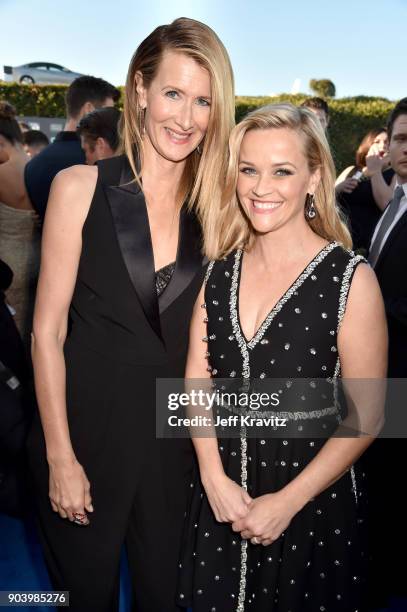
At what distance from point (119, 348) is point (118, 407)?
187 millimetres

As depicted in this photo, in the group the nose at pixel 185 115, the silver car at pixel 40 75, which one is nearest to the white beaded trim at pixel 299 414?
the nose at pixel 185 115

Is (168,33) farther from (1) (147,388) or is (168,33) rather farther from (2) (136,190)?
(1) (147,388)

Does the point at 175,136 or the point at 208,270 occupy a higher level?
the point at 175,136

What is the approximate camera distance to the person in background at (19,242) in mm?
3887

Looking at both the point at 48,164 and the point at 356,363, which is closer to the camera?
the point at 356,363

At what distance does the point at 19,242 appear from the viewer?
3.92 meters

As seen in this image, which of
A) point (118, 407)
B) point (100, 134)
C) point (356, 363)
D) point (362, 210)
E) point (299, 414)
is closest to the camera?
point (356, 363)

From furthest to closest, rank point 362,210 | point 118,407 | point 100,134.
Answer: point 362,210 < point 100,134 < point 118,407

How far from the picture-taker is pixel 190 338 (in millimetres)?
1972

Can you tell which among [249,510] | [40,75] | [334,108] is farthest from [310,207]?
[40,75]

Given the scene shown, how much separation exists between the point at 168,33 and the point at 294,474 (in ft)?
4.66

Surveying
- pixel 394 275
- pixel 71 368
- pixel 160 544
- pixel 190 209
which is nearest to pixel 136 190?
pixel 190 209

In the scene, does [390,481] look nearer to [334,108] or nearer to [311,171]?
[311,171]

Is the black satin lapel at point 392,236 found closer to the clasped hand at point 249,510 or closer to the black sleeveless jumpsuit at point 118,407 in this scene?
the black sleeveless jumpsuit at point 118,407
